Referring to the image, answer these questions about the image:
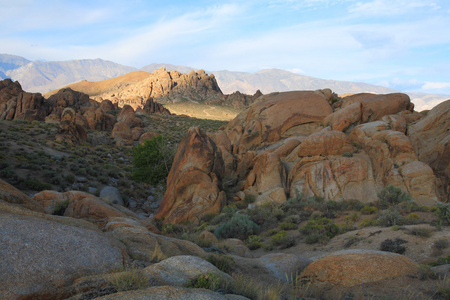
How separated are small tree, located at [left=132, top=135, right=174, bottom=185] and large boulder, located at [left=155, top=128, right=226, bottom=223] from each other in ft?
20.8

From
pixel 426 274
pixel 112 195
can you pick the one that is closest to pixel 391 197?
pixel 426 274

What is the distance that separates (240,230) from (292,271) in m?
7.00

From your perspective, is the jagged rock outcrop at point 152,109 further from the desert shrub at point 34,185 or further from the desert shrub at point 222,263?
the desert shrub at point 222,263

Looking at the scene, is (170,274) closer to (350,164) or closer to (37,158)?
(350,164)

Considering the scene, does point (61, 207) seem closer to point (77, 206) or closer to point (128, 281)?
point (77, 206)

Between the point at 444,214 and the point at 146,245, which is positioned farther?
the point at 444,214

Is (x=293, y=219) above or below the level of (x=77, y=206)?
below

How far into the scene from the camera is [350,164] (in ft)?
67.6

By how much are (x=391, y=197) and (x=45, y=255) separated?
58.3 ft

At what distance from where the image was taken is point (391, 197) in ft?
56.4

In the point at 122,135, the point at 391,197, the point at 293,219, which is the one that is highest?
the point at 122,135

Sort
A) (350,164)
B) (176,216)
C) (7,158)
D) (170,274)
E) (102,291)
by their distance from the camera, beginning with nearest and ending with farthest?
(102,291) → (170,274) → (176,216) → (350,164) → (7,158)

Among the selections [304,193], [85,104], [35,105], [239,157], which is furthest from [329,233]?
[85,104]

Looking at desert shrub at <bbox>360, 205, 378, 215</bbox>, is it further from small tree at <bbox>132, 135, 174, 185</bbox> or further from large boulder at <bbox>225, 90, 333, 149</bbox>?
small tree at <bbox>132, 135, 174, 185</bbox>
